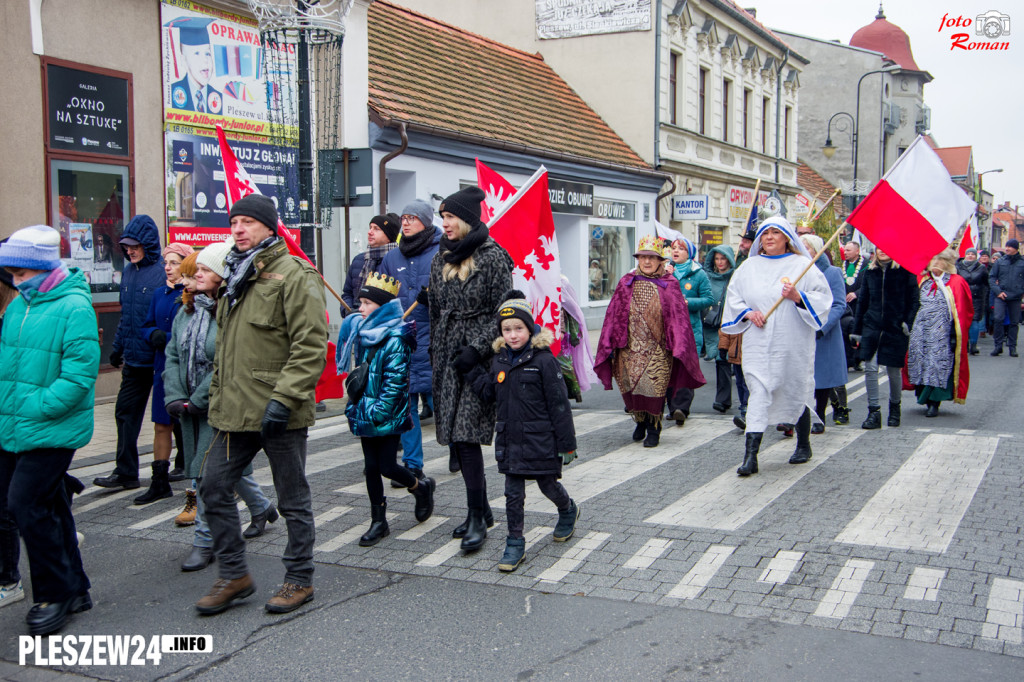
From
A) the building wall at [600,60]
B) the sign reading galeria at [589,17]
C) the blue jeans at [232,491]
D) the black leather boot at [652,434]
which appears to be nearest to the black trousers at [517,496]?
the blue jeans at [232,491]

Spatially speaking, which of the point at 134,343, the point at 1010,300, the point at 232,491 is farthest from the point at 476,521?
the point at 1010,300

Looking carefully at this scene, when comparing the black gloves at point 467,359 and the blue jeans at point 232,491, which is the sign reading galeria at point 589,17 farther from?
the blue jeans at point 232,491

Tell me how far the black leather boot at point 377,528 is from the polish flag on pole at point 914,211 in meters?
4.21

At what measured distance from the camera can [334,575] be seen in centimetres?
510

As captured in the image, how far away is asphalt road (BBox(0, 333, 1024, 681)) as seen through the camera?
12.9 ft

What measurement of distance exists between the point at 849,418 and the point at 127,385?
6.93 m

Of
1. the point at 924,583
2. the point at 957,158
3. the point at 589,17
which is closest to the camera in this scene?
the point at 924,583

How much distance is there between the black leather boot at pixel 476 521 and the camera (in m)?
5.43

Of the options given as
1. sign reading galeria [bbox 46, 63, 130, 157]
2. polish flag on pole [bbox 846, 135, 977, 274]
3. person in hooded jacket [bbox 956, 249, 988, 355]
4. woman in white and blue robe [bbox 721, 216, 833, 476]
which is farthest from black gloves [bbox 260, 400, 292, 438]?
person in hooded jacket [bbox 956, 249, 988, 355]

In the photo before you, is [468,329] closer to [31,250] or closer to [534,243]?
[534,243]

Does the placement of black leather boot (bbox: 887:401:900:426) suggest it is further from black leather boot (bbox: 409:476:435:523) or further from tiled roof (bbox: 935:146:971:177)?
tiled roof (bbox: 935:146:971:177)

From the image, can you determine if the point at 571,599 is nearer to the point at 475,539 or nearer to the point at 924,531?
the point at 475,539

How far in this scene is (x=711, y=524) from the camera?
19.3ft

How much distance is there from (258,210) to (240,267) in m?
0.29
